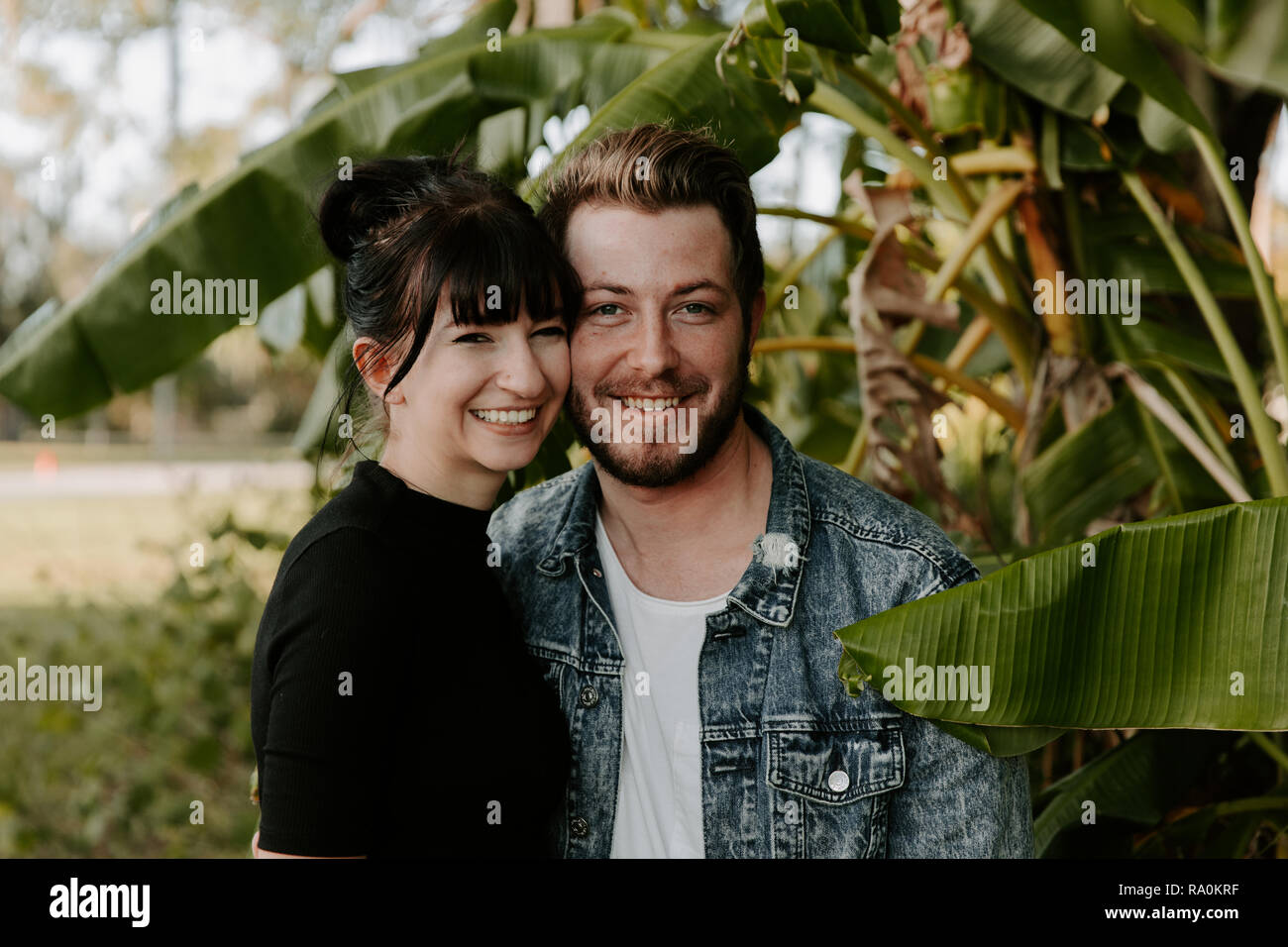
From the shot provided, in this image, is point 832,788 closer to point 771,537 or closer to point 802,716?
point 802,716

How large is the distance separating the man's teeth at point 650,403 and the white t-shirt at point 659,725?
0.92ft

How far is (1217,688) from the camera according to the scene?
1.39 metres

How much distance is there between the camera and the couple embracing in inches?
54.4

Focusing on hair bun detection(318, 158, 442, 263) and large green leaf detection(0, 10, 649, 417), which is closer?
hair bun detection(318, 158, 442, 263)

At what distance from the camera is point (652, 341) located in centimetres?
157

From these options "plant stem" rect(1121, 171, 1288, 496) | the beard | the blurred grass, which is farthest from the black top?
the blurred grass

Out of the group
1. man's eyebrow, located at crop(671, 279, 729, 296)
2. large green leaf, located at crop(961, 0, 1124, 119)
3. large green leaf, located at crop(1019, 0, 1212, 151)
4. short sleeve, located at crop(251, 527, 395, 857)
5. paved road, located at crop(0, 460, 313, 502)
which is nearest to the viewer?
short sleeve, located at crop(251, 527, 395, 857)

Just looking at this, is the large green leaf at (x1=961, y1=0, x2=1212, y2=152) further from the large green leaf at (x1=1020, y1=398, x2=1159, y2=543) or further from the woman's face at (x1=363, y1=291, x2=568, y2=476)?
the woman's face at (x1=363, y1=291, x2=568, y2=476)

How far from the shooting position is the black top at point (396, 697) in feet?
4.12

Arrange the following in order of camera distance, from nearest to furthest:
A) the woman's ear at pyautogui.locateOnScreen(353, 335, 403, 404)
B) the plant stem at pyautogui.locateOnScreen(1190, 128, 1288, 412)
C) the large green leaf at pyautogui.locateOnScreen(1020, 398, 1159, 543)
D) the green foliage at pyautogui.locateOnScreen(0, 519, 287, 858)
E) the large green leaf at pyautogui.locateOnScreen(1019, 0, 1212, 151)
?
the woman's ear at pyautogui.locateOnScreen(353, 335, 403, 404), the large green leaf at pyautogui.locateOnScreen(1019, 0, 1212, 151), the plant stem at pyautogui.locateOnScreen(1190, 128, 1288, 412), the large green leaf at pyautogui.locateOnScreen(1020, 398, 1159, 543), the green foliage at pyautogui.locateOnScreen(0, 519, 287, 858)

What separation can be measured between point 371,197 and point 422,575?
0.55 meters

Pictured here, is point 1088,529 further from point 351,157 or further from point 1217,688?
point 351,157

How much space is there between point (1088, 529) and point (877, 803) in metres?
1.27
